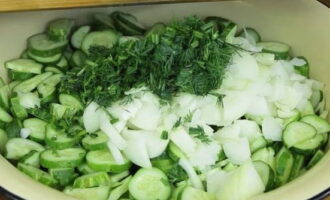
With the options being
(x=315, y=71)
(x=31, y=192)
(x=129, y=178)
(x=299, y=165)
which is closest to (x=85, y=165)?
(x=129, y=178)

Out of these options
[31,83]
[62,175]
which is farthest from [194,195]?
[31,83]

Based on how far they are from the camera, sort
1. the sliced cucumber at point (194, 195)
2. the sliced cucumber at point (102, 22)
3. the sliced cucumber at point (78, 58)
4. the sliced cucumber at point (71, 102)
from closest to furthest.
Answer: the sliced cucumber at point (194, 195) → the sliced cucumber at point (71, 102) → the sliced cucumber at point (78, 58) → the sliced cucumber at point (102, 22)

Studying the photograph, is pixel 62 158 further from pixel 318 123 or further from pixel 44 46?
pixel 318 123

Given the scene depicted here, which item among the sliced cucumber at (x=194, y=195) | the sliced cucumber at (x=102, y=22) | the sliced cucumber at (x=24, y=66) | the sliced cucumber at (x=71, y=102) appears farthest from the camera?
the sliced cucumber at (x=102, y=22)

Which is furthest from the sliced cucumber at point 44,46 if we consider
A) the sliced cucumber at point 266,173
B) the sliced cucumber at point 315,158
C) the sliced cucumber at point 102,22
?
the sliced cucumber at point 315,158

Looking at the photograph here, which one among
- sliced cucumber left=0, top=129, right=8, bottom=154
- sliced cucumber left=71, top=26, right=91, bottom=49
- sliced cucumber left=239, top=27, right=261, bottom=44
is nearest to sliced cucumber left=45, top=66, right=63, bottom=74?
sliced cucumber left=71, top=26, right=91, bottom=49

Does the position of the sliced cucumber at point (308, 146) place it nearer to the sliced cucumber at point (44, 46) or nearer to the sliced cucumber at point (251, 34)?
the sliced cucumber at point (251, 34)
